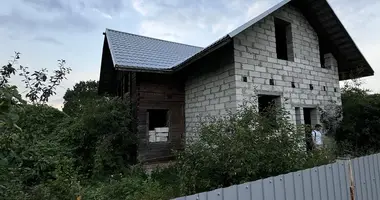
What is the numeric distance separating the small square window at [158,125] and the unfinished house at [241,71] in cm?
4

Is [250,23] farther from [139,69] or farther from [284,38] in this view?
[284,38]

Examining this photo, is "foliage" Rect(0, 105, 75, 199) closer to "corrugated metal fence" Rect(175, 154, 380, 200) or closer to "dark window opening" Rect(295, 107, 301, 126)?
"corrugated metal fence" Rect(175, 154, 380, 200)

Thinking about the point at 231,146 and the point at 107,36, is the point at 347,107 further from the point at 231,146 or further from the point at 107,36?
the point at 107,36

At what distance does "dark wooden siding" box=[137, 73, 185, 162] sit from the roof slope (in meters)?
0.71

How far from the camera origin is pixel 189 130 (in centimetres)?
930

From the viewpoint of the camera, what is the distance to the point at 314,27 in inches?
405

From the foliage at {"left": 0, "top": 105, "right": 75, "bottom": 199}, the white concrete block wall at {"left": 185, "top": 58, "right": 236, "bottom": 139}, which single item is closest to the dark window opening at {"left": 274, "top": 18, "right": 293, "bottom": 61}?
the white concrete block wall at {"left": 185, "top": 58, "right": 236, "bottom": 139}

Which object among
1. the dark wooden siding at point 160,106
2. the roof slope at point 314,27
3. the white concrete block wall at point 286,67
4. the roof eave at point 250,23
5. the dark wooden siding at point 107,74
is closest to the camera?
the roof eave at point 250,23

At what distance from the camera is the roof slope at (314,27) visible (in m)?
8.41

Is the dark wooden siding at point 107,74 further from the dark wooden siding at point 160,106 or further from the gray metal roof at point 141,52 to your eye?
the dark wooden siding at point 160,106

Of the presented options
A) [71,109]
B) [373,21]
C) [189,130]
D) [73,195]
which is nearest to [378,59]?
[373,21]

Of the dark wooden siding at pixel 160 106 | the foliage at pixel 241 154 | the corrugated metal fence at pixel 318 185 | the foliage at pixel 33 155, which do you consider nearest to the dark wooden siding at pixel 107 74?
the foliage at pixel 33 155

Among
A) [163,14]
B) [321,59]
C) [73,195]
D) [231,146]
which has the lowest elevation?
[73,195]

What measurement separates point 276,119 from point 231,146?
52.3 inches
